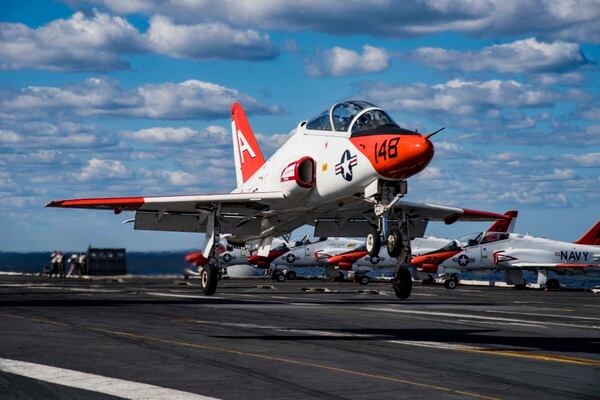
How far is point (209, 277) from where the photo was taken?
26812mm

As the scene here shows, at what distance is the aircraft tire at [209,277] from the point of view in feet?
87.9

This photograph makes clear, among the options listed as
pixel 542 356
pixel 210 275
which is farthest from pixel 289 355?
pixel 210 275

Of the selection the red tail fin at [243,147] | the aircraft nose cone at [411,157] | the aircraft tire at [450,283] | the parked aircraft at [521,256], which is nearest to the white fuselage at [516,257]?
the parked aircraft at [521,256]

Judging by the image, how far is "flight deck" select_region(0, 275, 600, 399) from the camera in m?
9.62

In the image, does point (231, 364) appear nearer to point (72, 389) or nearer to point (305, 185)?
point (72, 389)

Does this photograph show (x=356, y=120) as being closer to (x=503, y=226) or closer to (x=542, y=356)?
(x=542, y=356)

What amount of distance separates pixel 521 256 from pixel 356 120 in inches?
1361

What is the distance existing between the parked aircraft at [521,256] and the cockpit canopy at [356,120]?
31352mm

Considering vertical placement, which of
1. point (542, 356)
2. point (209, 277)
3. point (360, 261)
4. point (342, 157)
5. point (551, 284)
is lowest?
point (542, 356)

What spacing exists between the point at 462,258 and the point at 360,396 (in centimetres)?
4356

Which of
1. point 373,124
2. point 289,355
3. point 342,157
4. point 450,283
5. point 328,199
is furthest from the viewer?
point 450,283

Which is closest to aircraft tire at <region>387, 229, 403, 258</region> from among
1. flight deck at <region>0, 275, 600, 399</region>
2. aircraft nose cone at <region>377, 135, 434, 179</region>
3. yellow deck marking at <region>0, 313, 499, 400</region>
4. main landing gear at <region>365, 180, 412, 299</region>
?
main landing gear at <region>365, 180, 412, 299</region>

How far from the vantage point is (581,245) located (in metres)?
54.5

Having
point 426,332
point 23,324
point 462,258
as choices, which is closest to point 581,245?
point 462,258
